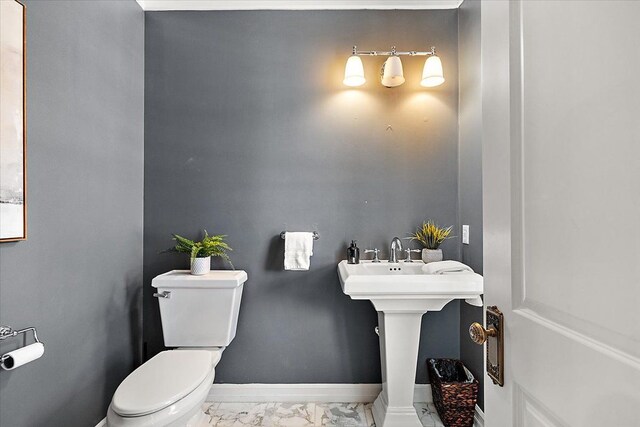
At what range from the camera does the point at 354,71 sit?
2.26m

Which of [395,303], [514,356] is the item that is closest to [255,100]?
[395,303]

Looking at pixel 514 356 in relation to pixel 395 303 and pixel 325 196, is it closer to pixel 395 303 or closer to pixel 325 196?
pixel 395 303

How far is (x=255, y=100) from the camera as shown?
2.40 metres

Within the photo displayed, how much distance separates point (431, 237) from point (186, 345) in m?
1.49

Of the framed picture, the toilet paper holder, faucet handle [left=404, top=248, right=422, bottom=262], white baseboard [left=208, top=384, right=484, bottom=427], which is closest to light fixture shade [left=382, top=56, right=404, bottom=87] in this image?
faucet handle [left=404, top=248, right=422, bottom=262]

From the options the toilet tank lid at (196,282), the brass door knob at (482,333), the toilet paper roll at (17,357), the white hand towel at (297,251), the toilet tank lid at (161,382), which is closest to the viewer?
the brass door knob at (482,333)

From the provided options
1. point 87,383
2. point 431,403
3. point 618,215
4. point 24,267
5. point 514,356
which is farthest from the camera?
point 431,403

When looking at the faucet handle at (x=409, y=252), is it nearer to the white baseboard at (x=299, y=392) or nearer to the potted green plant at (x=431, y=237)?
the potted green plant at (x=431, y=237)

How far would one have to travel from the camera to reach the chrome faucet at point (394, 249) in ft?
7.53

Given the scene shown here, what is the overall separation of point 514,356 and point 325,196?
1724 millimetres

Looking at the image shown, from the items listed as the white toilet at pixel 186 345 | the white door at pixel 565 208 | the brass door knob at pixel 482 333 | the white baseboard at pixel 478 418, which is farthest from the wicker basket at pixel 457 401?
the brass door knob at pixel 482 333

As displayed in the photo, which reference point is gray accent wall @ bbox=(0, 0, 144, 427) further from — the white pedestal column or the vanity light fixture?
the white pedestal column

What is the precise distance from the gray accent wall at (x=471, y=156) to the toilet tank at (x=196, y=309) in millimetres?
1301

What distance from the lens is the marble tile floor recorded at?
2.11 meters
